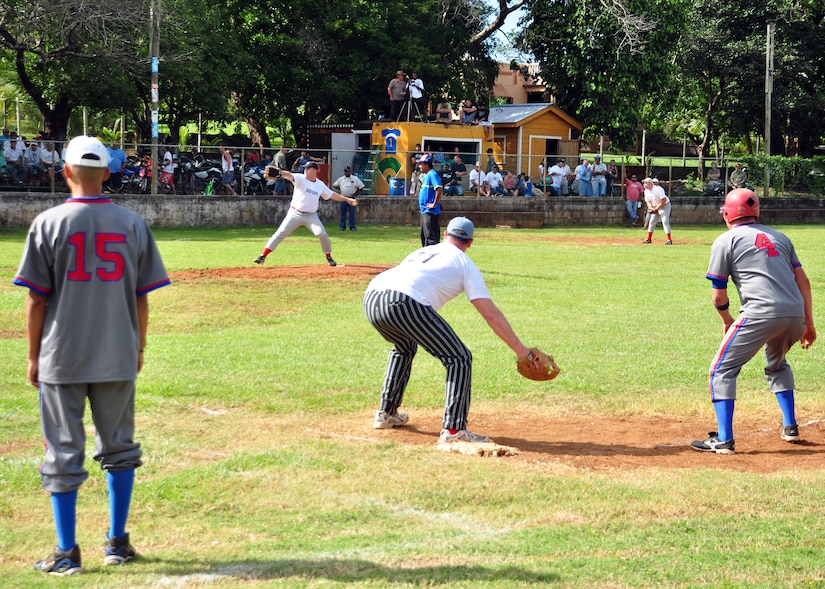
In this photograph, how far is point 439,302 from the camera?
7012 mm

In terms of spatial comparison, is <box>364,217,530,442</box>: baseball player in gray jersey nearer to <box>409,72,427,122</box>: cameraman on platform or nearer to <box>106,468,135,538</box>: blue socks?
<box>106,468,135,538</box>: blue socks

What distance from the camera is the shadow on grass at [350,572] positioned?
15.4 ft

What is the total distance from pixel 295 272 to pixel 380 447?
10724 millimetres

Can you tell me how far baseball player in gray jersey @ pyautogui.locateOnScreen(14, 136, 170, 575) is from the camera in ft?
15.2

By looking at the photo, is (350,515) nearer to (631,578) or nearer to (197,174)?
(631,578)

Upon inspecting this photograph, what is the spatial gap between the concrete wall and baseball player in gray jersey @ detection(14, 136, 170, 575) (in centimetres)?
2312

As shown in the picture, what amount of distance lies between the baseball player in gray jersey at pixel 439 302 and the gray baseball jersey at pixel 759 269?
5.36ft

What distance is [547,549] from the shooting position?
511 centimetres

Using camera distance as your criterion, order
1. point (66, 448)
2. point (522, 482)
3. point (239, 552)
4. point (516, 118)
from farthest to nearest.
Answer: point (516, 118) → point (522, 482) → point (239, 552) → point (66, 448)

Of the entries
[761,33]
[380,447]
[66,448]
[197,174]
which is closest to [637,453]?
[380,447]

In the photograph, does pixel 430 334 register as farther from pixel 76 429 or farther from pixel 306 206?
pixel 306 206

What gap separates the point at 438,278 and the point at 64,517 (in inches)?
122

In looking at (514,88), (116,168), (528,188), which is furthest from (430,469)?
(514,88)

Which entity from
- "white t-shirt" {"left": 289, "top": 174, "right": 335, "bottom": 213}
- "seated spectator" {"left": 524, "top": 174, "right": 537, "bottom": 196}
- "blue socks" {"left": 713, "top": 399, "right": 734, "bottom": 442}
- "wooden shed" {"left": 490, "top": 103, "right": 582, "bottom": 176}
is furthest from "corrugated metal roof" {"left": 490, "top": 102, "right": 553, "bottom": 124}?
"blue socks" {"left": 713, "top": 399, "right": 734, "bottom": 442}
